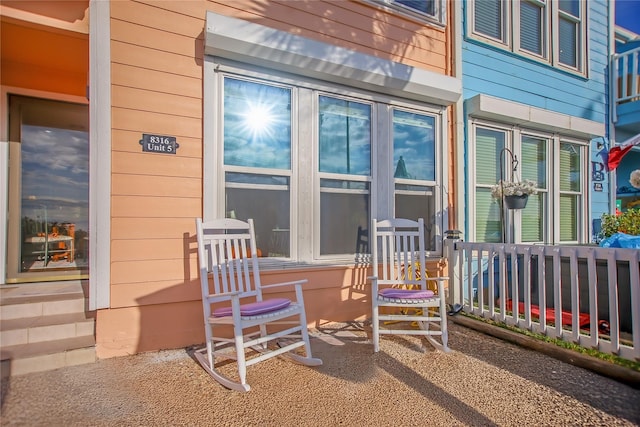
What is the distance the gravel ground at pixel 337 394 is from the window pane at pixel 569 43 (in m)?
4.61

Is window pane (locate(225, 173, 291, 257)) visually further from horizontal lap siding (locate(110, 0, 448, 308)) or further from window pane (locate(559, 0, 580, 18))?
window pane (locate(559, 0, 580, 18))

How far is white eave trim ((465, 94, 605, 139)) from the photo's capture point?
153 inches

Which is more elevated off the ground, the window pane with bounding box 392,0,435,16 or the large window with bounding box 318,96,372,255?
the window pane with bounding box 392,0,435,16

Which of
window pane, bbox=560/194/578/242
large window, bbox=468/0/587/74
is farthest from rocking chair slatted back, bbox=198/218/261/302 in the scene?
window pane, bbox=560/194/578/242

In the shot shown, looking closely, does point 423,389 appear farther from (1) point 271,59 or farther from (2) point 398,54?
(2) point 398,54

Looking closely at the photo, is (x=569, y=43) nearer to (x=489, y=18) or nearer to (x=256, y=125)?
(x=489, y=18)

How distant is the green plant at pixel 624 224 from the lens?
3.68 m

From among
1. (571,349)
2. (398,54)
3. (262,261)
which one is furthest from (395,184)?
(571,349)

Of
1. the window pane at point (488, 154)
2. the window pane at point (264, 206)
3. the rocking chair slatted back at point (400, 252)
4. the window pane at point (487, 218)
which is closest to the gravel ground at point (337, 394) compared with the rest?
the rocking chair slatted back at point (400, 252)

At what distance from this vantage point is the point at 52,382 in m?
2.02

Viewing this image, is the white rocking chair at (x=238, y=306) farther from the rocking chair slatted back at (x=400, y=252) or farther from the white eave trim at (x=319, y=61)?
the white eave trim at (x=319, y=61)

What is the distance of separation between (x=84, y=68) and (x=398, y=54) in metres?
3.05

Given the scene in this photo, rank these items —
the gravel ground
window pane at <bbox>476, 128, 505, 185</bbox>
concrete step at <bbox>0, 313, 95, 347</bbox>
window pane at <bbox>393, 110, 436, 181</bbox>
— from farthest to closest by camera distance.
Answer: window pane at <bbox>476, 128, 505, 185</bbox> < window pane at <bbox>393, 110, 436, 181</bbox> < concrete step at <bbox>0, 313, 95, 347</bbox> < the gravel ground

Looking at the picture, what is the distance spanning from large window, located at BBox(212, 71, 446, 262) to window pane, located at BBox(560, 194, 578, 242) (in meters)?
2.32
